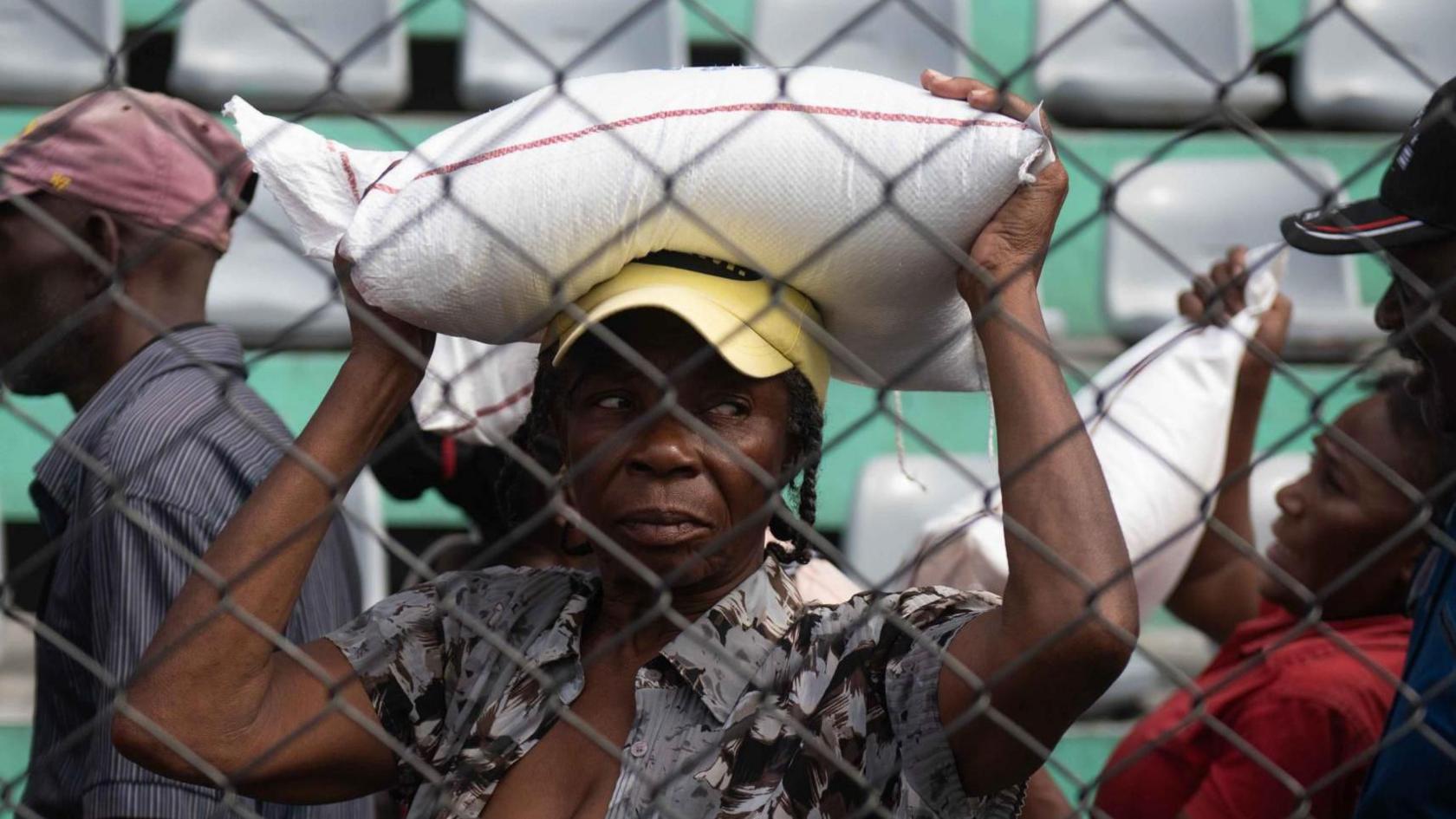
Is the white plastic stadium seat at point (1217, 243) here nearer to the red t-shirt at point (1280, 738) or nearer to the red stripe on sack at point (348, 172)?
the red t-shirt at point (1280, 738)

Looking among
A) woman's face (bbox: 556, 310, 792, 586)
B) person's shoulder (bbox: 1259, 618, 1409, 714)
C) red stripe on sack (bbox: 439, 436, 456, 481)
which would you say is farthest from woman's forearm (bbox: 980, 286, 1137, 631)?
red stripe on sack (bbox: 439, 436, 456, 481)

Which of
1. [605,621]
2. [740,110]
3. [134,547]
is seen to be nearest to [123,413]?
[134,547]

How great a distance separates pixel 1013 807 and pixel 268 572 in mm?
632

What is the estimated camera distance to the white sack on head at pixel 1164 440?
222 centimetres

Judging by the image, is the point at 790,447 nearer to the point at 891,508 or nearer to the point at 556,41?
the point at 891,508

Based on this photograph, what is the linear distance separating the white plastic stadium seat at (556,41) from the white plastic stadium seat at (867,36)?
22cm

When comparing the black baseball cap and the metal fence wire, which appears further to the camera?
the black baseball cap

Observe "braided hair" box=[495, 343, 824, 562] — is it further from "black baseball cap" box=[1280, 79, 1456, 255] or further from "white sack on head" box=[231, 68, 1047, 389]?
"black baseball cap" box=[1280, 79, 1456, 255]

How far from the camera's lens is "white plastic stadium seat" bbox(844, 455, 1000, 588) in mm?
3117

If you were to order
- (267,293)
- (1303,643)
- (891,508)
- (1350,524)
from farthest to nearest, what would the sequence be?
(267,293), (891,508), (1350,524), (1303,643)

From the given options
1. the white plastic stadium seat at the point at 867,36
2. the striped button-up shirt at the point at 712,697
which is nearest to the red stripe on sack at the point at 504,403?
the striped button-up shirt at the point at 712,697

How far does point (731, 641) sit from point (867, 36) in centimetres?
285

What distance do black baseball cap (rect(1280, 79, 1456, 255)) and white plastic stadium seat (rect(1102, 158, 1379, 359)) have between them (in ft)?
6.61

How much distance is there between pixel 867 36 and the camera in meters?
4.00
